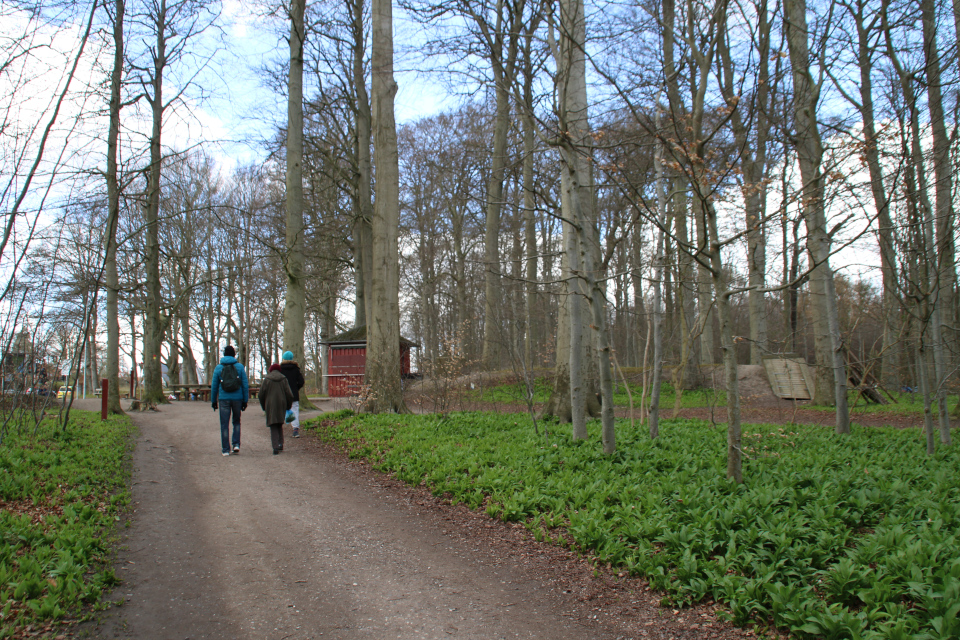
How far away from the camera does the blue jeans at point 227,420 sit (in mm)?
8086

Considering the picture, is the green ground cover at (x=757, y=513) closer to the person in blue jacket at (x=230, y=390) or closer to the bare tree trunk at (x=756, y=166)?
the bare tree trunk at (x=756, y=166)

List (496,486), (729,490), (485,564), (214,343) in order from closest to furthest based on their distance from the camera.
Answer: (485,564)
(729,490)
(496,486)
(214,343)

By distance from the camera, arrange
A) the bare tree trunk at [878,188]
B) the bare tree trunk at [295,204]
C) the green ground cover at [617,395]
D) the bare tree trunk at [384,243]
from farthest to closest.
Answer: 1. the green ground cover at [617,395]
2. the bare tree trunk at [295,204]
3. the bare tree trunk at [384,243]
4. the bare tree trunk at [878,188]

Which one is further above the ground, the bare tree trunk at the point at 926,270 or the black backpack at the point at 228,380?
the bare tree trunk at the point at 926,270

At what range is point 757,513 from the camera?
4.23 meters

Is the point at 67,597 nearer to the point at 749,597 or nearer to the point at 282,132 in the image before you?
the point at 749,597

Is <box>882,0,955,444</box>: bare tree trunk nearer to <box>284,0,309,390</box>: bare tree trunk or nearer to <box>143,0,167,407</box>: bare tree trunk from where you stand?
<box>284,0,309,390</box>: bare tree trunk

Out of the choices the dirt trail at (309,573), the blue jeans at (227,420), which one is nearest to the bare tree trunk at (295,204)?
the blue jeans at (227,420)

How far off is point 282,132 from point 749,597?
1761 cm

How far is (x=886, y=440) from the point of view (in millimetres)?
7586

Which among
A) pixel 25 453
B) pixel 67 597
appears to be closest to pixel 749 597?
pixel 67 597

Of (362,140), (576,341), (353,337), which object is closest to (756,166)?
(576,341)

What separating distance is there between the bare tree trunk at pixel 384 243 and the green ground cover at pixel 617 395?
461cm

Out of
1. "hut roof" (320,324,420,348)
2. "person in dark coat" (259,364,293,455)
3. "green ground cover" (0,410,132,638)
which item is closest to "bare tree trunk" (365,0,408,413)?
"person in dark coat" (259,364,293,455)
